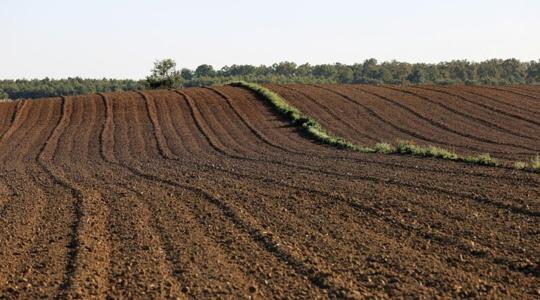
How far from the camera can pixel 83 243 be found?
11031 mm

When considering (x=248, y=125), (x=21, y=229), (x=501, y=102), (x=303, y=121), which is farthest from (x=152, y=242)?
(x=501, y=102)

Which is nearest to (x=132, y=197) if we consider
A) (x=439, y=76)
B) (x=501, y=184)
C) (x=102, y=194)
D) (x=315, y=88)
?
(x=102, y=194)

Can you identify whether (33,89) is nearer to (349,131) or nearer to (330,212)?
(349,131)

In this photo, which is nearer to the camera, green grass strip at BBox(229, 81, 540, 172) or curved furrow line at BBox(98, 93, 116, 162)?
green grass strip at BBox(229, 81, 540, 172)

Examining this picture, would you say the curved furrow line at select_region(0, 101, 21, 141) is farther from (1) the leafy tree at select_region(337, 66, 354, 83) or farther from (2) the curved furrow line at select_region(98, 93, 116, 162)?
(1) the leafy tree at select_region(337, 66, 354, 83)

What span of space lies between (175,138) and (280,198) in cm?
2114

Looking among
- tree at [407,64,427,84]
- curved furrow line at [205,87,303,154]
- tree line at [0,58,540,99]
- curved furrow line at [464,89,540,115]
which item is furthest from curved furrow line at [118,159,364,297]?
tree at [407,64,427,84]

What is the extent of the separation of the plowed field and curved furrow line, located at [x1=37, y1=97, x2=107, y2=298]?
0.03m

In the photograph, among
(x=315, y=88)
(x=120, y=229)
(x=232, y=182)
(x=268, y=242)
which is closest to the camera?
(x=268, y=242)

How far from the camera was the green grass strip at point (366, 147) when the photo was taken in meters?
21.1

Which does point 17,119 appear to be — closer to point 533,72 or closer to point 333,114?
point 333,114

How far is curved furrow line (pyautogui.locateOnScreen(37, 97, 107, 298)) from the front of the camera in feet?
28.4

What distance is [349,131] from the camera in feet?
117

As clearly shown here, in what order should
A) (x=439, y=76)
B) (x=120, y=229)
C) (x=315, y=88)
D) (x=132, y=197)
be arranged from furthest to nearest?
(x=439, y=76), (x=315, y=88), (x=132, y=197), (x=120, y=229)
